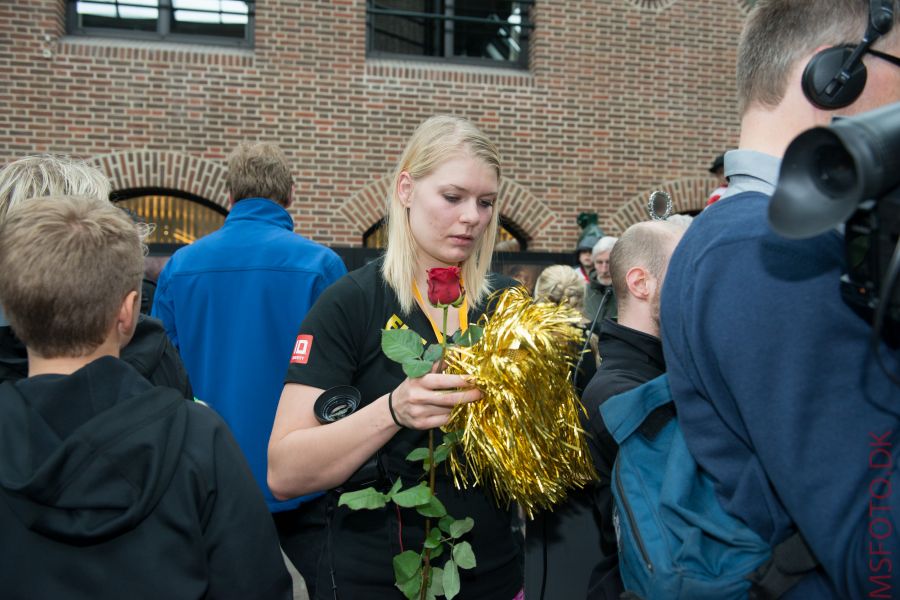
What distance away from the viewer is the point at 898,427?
1.02 metres

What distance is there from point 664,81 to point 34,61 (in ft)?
24.5

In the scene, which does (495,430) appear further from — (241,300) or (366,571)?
(241,300)

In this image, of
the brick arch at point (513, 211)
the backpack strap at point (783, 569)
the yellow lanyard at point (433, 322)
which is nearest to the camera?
the backpack strap at point (783, 569)

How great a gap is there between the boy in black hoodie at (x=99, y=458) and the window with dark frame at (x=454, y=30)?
7950 mm

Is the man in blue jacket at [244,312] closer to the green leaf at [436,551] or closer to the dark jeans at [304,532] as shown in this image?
the dark jeans at [304,532]

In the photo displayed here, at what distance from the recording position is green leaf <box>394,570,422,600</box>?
5.54 ft

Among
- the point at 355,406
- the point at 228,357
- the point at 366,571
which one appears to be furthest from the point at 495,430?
the point at 228,357

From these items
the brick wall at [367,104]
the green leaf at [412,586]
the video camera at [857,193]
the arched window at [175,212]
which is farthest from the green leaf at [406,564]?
the arched window at [175,212]

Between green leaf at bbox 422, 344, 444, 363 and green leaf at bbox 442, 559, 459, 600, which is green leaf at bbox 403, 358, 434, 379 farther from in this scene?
green leaf at bbox 442, 559, 459, 600

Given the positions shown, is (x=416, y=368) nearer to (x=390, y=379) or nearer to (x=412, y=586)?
(x=390, y=379)

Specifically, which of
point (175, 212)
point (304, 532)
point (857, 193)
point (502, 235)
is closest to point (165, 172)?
point (175, 212)

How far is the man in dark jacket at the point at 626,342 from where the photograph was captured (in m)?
1.87

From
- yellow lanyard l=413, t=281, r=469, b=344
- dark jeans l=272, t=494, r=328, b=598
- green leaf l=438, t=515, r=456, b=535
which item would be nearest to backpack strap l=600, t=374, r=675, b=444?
green leaf l=438, t=515, r=456, b=535

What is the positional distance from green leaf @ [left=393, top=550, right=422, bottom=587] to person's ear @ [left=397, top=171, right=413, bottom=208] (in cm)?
98
